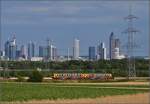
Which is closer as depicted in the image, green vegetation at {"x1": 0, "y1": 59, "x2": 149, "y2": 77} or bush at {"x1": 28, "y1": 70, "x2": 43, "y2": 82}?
bush at {"x1": 28, "y1": 70, "x2": 43, "y2": 82}

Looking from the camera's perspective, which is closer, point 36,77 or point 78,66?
point 36,77

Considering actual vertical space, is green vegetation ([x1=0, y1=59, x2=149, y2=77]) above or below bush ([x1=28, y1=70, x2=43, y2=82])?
above

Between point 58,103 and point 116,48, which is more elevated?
point 116,48

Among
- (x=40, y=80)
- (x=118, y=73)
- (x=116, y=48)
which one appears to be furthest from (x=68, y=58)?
(x=40, y=80)

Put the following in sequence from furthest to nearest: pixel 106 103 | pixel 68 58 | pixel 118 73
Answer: pixel 68 58 < pixel 118 73 < pixel 106 103

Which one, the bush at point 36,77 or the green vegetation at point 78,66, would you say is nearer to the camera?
the bush at point 36,77

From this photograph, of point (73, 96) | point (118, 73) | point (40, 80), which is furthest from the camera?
point (118, 73)

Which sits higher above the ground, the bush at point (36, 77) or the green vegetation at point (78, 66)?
the green vegetation at point (78, 66)

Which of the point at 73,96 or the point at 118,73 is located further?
the point at 118,73

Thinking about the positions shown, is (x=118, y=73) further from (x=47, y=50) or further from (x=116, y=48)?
(x=47, y=50)

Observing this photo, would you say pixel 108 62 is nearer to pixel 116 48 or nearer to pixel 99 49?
pixel 99 49

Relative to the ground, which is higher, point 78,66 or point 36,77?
point 78,66
